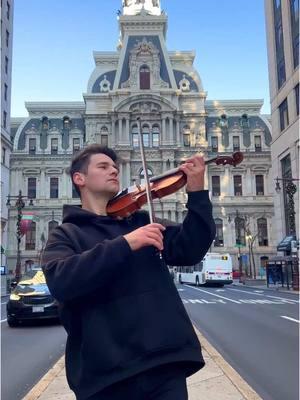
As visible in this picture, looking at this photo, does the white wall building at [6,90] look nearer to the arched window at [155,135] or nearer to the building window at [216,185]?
the arched window at [155,135]

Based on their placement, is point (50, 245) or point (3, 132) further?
point (3, 132)

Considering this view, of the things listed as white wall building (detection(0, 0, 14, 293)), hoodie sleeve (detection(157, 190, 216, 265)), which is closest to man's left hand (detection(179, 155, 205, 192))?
hoodie sleeve (detection(157, 190, 216, 265))

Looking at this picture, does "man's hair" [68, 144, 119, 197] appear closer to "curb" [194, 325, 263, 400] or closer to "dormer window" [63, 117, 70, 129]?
"curb" [194, 325, 263, 400]

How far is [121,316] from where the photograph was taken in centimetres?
204

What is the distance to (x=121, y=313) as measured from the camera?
2039 millimetres

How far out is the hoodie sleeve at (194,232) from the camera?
2.39 metres

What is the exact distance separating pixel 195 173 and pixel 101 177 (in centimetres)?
52

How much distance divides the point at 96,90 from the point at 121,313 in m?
67.8

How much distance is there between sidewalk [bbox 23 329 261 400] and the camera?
16.8 feet

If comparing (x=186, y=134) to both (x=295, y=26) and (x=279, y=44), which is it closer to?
(x=279, y=44)

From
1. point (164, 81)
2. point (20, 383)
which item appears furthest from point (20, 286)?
point (164, 81)

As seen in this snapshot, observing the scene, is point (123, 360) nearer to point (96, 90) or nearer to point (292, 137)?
point (292, 137)

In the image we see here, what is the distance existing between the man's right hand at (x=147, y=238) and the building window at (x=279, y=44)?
4095 cm

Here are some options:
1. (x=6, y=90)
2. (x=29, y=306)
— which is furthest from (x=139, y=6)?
(x=29, y=306)
